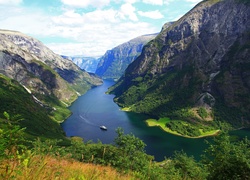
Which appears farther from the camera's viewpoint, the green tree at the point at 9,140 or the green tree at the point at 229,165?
the green tree at the point at 229,165

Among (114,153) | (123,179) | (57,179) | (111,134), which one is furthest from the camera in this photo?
(111,134)

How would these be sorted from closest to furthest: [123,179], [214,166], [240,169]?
[123,179], [240,169], [214,166]

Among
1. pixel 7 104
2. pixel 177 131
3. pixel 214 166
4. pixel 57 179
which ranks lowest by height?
pixel 177 131

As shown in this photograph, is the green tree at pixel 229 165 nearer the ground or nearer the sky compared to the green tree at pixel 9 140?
nearer the ground

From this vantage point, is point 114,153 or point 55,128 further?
point 55,128

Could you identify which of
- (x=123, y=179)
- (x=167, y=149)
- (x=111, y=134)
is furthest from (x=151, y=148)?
(x=123, y=179)

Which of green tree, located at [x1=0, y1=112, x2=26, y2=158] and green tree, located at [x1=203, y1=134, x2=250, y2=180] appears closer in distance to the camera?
green tree, located at [x1=0, y1=112, x2=26, y2=158]

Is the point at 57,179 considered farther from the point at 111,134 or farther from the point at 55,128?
the point at 55,128

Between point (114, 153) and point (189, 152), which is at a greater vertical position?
point (114, 153)

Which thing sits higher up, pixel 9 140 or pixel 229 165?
pixel 9 140

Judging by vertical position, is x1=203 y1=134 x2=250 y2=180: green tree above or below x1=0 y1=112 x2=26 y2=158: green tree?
below

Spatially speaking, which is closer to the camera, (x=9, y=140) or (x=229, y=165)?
(x=9, y=140)
